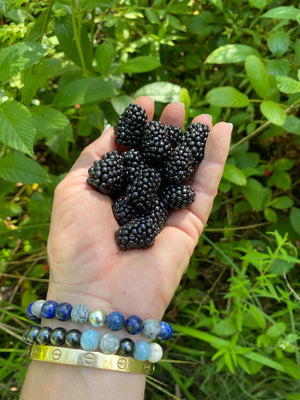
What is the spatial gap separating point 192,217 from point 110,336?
678mm

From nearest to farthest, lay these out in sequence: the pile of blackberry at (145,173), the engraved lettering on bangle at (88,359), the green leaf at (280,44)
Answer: the engraved lettering on bangle at (88,359) → the pile of blackberry at (145,173) → the green leaf at (280,44)

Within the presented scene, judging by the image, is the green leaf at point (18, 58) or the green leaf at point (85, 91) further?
the green leaf at point (85, 91)

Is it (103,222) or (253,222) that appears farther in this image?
(253,222)

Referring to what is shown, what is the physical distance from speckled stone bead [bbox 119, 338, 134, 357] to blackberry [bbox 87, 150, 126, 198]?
655mm

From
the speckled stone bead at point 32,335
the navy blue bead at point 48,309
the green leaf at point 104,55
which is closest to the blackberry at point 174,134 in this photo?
the green leaf at point 104,55

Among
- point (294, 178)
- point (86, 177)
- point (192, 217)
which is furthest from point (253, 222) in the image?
point (86, 177)

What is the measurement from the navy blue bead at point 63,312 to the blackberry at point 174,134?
0.97 metres

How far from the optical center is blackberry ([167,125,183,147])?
5.82 feet

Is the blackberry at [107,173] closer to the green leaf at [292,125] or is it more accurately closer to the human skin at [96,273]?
the human skin at [96,273]

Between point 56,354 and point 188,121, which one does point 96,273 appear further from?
point 188,121

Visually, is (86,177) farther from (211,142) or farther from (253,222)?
(253,222)

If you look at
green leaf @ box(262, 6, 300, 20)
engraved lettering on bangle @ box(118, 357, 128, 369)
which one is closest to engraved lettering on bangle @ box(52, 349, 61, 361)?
engraved lettering on bangle @ box(118, 357, 128, 369)

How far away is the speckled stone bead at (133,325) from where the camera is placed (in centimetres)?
125

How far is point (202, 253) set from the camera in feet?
7.66
